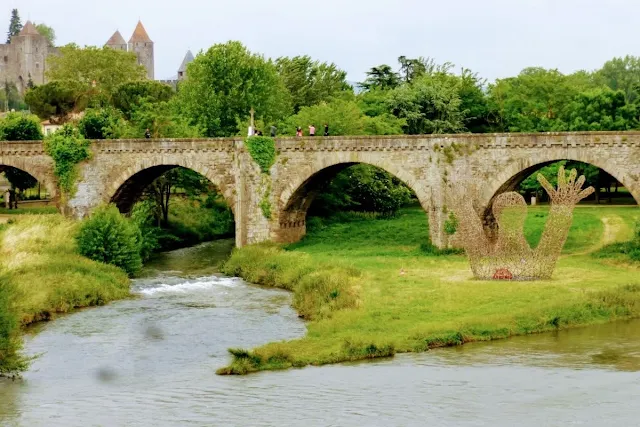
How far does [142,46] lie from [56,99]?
6339 centimetres

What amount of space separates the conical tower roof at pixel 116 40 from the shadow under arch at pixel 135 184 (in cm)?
11041

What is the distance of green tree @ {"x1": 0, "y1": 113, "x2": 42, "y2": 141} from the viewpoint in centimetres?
7000

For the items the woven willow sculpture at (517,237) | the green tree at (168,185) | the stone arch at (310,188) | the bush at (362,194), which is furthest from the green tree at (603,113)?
the woven willow sculpture at (517,237)

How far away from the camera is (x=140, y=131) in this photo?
66.8 metres

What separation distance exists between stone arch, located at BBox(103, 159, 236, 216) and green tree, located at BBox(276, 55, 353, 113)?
1207 inches

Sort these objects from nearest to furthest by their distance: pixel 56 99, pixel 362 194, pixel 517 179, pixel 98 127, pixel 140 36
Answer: pixel 517 179
pixel 362 194
pixel 98 127
pixel 56 99
pixel 140 36

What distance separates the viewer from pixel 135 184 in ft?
194

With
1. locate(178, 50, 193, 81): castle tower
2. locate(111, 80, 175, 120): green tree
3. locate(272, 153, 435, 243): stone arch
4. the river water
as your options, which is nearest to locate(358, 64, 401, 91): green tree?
locate(111, 80, 175, 120): green tree

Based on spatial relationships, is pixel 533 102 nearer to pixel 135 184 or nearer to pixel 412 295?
pixel 135 184

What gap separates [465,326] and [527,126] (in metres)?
45.6

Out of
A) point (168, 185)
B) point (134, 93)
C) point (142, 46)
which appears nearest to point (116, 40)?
point (142, 46)

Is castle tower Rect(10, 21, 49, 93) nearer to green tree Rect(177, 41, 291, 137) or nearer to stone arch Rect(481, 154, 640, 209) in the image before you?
green tree Rect(177, 41, 291, 137)

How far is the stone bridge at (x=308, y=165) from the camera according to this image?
1865 inches

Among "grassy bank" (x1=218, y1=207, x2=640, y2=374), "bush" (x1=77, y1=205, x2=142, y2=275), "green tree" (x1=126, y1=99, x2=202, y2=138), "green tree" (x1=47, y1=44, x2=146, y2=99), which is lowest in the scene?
"grassy bank" (x1=218, y1=207, x2=640, y2=374)
